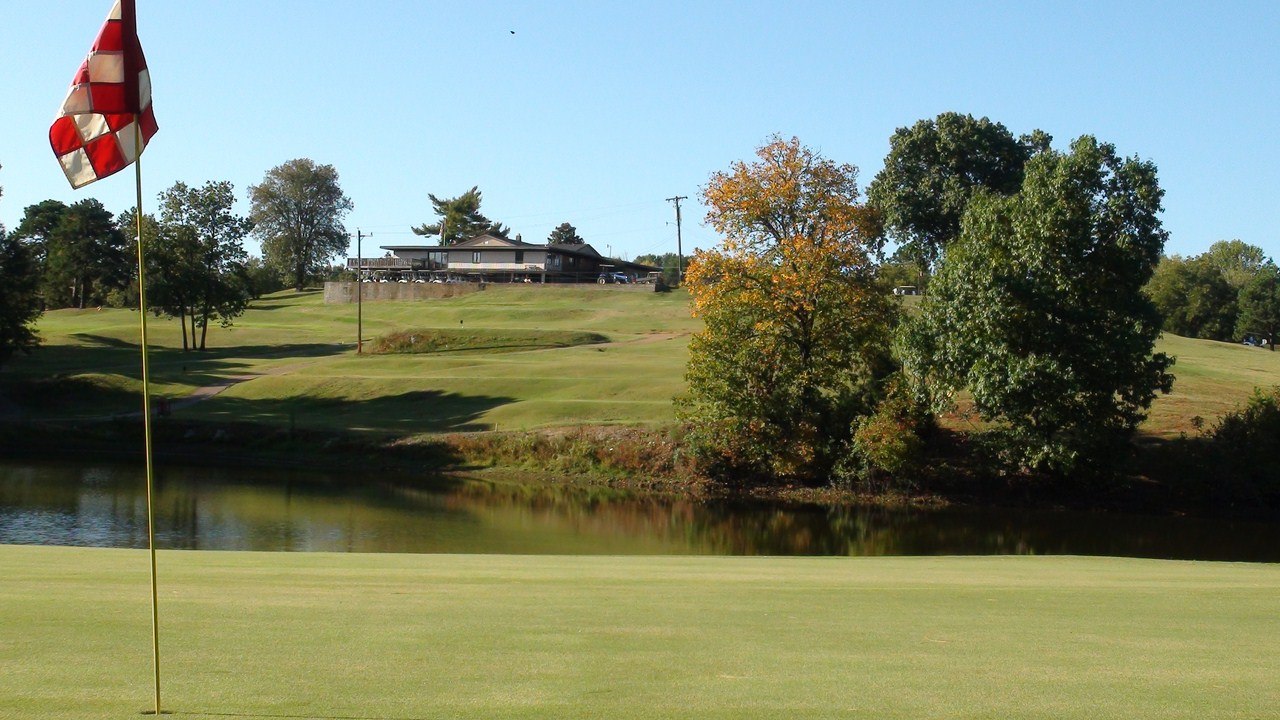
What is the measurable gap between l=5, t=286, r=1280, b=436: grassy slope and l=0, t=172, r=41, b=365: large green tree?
2.44 m

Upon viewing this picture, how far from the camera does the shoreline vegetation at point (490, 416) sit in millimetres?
46750

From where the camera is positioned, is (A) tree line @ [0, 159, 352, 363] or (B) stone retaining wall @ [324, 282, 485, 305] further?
(B) stone retaining wall @ [324, 282, 485, 305]

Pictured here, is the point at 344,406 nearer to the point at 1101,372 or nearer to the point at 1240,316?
the point at 1101,372

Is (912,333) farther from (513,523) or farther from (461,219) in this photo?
(461,219)

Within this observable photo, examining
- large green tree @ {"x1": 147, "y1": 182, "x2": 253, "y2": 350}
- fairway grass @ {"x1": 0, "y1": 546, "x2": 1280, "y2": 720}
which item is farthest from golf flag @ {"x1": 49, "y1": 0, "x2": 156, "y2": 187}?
large green tree @ {"x1": 147, "y1": 182, "x2": 253, "y2": 350}

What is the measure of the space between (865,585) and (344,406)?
5090cm

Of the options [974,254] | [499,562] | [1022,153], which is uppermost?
[1022,153]

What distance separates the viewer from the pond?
33156 mm

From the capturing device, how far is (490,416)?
192 ft

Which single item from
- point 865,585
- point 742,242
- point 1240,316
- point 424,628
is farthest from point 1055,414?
point 1240,316

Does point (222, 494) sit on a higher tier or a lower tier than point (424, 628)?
lower

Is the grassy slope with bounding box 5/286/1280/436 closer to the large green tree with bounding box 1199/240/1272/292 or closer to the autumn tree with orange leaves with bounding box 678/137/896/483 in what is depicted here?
the autumn tree with orange leaves with bounding box 678/137/896/483

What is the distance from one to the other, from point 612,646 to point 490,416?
48720 mm

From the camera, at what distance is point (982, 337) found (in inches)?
1738
